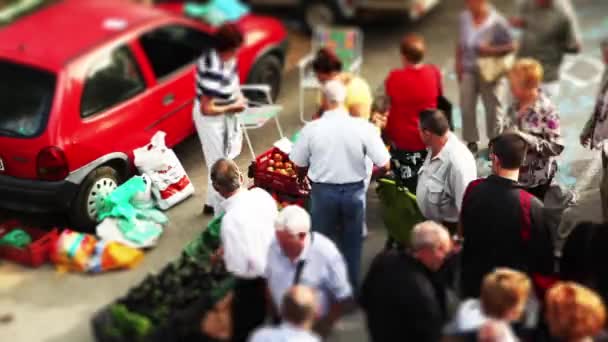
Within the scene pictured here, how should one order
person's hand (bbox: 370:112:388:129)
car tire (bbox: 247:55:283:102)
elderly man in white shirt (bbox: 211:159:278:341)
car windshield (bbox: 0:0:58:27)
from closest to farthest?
elderly man in white shirt (bbox: 211:159:278:341), person's hand (bbox: 370:112:388:129), car tire (bbox: 247:55:283:102), car windshield (bbox: 0:0:58:27)

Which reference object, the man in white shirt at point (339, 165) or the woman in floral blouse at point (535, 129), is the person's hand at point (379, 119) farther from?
the man in white shirt at point (339, 165)

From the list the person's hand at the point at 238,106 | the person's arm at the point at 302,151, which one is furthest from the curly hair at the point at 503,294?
the person's hand at the point at 238,106

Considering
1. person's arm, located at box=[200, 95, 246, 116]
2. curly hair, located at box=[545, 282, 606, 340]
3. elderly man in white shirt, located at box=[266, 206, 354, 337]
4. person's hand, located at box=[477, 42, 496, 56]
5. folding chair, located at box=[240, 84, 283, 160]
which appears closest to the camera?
curly hair, located at box=[545, 282, 606, 340]

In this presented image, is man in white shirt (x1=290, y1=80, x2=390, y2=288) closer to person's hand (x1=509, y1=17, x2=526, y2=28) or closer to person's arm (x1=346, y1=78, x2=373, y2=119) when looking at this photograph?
person's arm (x1=346, y1=78, x2=373, y2=119)

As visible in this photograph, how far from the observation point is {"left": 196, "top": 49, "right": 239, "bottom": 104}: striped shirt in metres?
7.43

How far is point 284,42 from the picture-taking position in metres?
10.1

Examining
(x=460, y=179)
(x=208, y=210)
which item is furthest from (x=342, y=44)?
(x=460, y=179)

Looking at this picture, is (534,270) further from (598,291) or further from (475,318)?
(475,318)

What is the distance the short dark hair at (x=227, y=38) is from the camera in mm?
7344

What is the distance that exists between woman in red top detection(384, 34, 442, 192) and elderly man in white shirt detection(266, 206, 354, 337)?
6.98ft

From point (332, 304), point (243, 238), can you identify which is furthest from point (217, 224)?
point (332, 304)

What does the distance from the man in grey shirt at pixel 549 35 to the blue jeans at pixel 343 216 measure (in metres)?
3.43

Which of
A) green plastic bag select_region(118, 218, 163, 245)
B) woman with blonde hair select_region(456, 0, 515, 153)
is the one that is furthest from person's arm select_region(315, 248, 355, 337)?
woman with blonde hair select_region(456, 0, 515, 153)

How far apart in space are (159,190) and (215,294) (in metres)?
2.04
